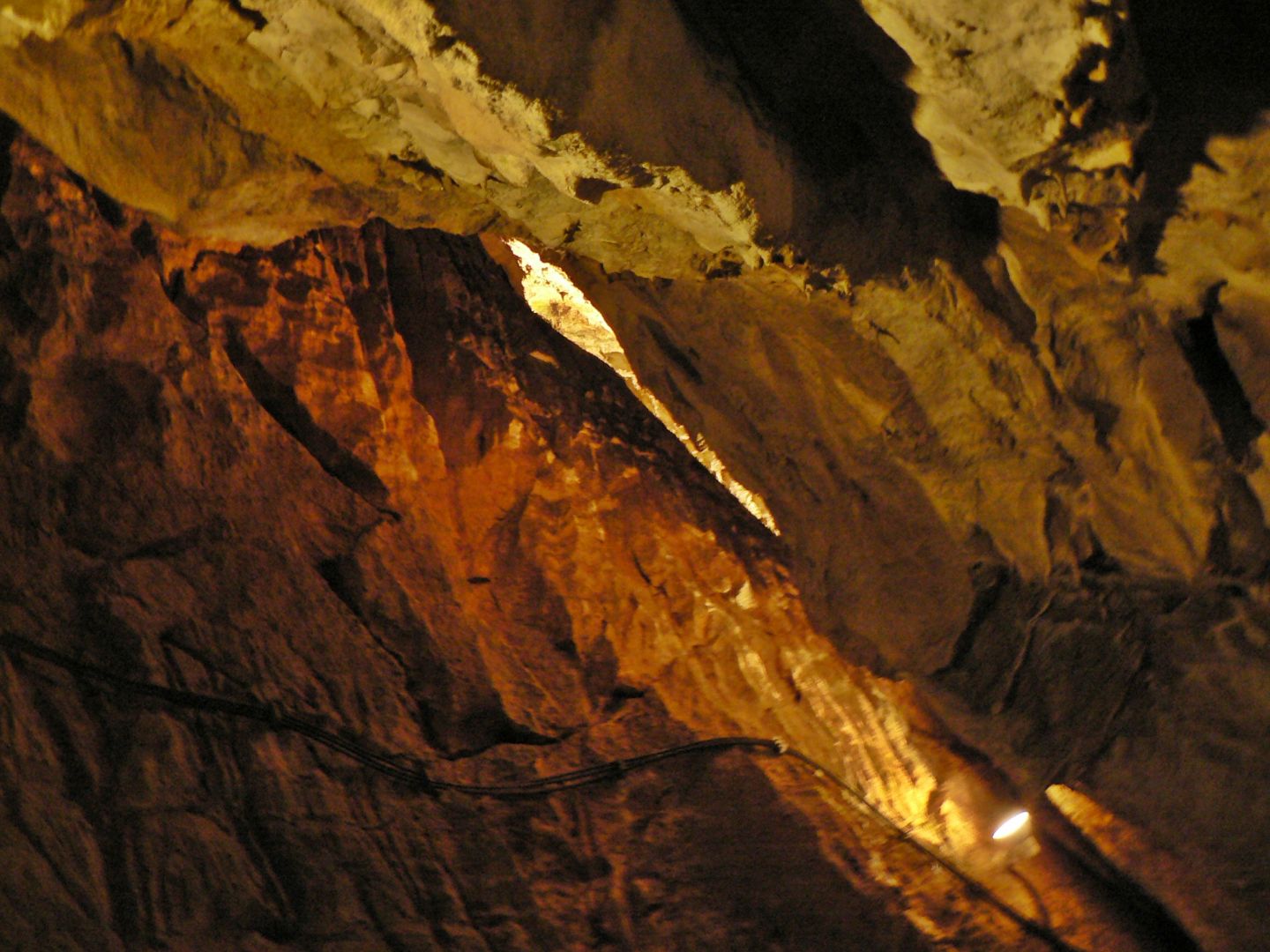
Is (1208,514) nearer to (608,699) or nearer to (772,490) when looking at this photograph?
(772,490)

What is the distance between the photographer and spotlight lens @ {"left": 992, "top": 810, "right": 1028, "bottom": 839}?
4.03 meters

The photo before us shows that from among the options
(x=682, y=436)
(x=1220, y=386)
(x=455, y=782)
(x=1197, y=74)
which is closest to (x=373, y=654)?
(x=455, y=782)

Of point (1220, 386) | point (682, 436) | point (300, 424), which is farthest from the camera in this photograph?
point (682, 436)

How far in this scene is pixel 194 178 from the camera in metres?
2.70

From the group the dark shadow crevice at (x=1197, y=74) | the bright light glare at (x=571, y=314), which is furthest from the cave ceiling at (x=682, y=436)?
the bright light glare at (x=571, y=314)

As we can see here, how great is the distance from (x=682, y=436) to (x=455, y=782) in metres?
1.70

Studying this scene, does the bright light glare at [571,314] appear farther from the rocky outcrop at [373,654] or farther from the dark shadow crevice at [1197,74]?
the dark shadow crevice at [1197,74]

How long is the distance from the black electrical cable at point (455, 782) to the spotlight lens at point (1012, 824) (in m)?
0.22

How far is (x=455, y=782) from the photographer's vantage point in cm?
343

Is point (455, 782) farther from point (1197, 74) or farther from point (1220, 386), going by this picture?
point (1197, 74)

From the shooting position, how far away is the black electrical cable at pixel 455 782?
2916 mm

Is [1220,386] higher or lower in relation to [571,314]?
lower

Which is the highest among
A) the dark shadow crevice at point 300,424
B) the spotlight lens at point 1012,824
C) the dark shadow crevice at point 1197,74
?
the dark shadow crevice at point 300,424

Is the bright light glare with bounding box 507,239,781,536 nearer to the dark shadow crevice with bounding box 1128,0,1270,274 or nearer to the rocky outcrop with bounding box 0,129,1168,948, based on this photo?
the rocky outcrop with bounding box 0,129,1168,948
